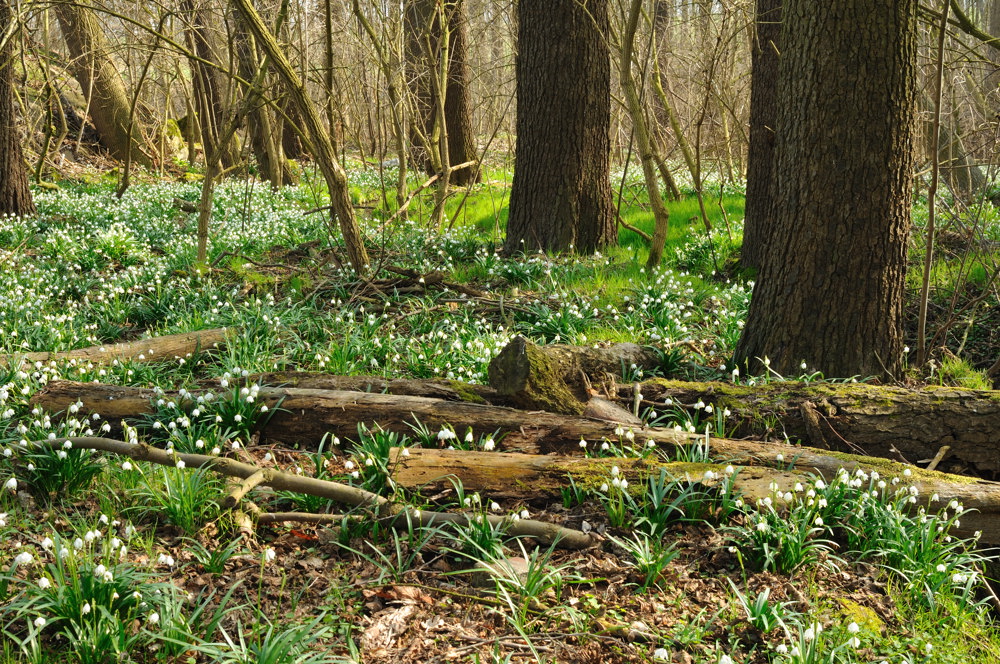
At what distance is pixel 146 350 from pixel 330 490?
305cm

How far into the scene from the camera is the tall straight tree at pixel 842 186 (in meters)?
4.81

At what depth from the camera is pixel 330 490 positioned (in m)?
3.77

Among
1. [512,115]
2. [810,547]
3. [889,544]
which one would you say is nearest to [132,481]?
[810,547]

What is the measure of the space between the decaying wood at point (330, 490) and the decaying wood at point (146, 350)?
6.19 feet

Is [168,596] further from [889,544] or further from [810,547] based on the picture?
[889,544]

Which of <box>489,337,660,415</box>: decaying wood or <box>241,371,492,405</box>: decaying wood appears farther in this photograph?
<box>241,371,492,405</box>: decaying wood

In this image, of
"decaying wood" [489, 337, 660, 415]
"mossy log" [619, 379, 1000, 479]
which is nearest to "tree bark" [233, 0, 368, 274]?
"decaying wood" [489, 337, 660, 415]

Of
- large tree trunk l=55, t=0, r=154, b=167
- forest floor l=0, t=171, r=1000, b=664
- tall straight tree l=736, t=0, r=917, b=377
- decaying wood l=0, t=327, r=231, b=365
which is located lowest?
forest floor l=0, t=171, r=1000, b=664

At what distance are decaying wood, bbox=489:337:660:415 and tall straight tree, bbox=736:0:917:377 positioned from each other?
1.32 metres

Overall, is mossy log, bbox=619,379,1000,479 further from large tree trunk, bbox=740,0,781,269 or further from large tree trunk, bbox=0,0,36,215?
large tree trunk, bbox=0,0,36,215

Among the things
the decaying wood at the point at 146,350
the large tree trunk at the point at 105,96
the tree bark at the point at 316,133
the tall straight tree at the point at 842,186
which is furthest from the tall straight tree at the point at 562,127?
the large tree trunk at the point at 105,96

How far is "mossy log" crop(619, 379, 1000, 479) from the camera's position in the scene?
4.26 m

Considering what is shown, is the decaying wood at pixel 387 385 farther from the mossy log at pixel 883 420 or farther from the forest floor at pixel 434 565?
the mossy log at pixel 883 420

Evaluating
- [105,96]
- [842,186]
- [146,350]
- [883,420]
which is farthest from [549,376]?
[105,96]
